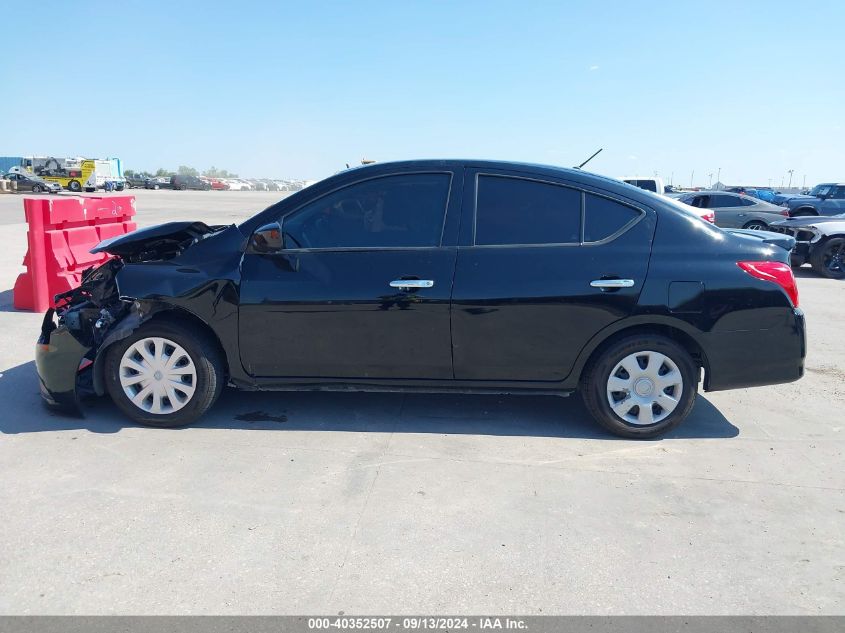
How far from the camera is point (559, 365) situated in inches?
172

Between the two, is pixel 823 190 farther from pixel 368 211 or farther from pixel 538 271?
pixel 368 211

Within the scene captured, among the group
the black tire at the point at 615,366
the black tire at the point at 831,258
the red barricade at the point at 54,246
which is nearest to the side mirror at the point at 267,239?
the black tire at the point at 615,366

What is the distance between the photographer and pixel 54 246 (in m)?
7.63

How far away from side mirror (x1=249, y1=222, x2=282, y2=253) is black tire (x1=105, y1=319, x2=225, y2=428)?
28.4 inches

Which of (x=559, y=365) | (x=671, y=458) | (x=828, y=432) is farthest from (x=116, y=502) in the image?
(x=828, y=432)

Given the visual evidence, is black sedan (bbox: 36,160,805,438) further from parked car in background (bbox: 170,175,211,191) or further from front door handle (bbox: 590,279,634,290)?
parked car in background (bbox: 170,175,211,191)

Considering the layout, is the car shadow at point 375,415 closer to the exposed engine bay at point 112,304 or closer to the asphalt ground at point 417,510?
the asphalt ground at point 417,510

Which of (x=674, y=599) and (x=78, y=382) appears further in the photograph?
(x=78, y=382)

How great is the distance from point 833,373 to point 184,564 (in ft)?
18.8

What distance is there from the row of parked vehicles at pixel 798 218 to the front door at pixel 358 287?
72.6 inches

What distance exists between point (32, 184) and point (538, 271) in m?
56.0

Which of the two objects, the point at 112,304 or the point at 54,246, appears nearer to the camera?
the point at 112,304

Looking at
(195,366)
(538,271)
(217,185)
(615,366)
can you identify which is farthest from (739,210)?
(217,185)
